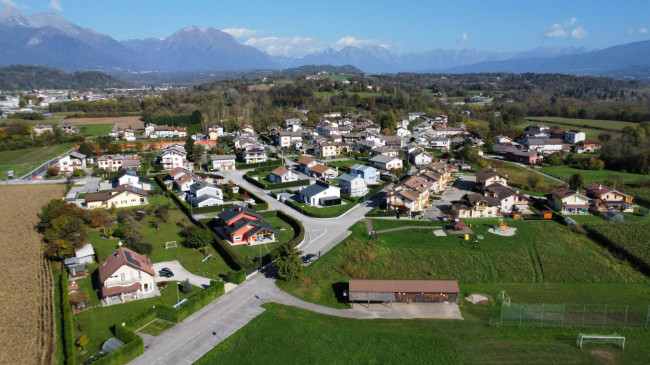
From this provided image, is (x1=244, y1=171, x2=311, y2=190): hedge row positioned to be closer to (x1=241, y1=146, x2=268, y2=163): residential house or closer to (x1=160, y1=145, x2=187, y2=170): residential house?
(x1=241, y1=146, x2=268, y2=163): residential house

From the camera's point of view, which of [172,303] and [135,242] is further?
[135,242]

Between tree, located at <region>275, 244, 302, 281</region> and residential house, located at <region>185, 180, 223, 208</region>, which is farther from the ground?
residential house, located at <region>185, 180, 223, 208</region>

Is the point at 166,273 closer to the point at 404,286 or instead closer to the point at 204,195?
the point at 204,195

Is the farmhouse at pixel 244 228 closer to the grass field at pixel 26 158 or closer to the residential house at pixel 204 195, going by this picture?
the residential house at pixel 204 195

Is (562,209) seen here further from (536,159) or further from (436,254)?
(536,159)

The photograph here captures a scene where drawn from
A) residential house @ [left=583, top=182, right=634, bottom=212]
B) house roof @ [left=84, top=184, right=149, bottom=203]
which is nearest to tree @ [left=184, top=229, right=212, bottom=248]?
house roof @ [left=84, top=184, right=149, bottom=203]

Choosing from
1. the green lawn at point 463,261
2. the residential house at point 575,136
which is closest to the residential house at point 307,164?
the green lawn at point 463,261

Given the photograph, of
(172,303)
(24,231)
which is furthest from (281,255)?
(24,231)

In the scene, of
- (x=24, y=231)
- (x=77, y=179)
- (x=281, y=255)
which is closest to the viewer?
→ (x=281, y=255)

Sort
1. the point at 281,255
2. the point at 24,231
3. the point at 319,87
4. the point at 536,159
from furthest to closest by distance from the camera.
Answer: the point at 319,87 → the point at 536,159 → the point at 24,231 → the point at 281,255
